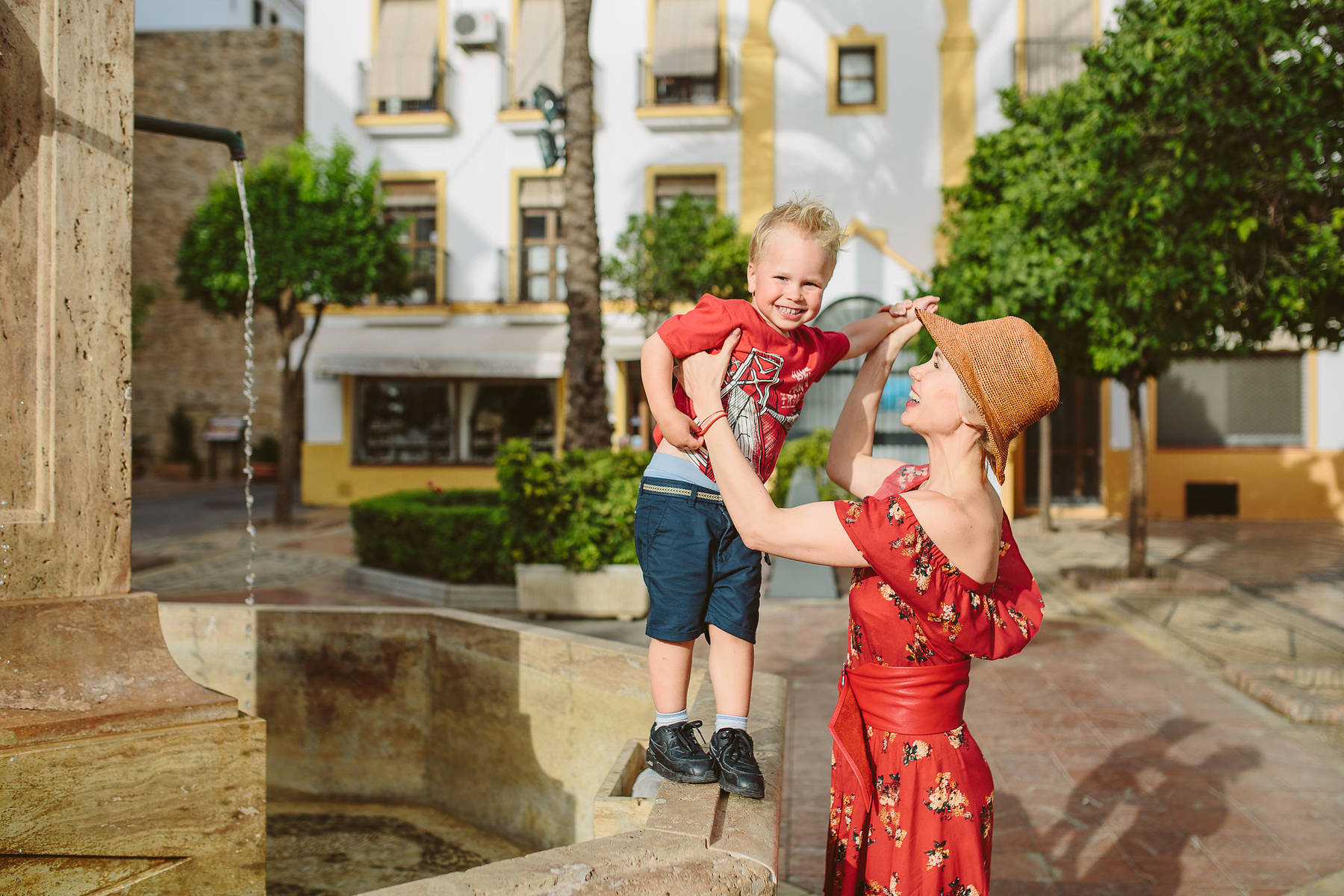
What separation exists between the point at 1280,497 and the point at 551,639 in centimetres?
1722

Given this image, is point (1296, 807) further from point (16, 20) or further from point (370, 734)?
point (16, 20)

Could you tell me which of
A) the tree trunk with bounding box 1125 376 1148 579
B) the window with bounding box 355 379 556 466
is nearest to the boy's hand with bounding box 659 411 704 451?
the tree trunk with bounding box 1125 376 1148 579

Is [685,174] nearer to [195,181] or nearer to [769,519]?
[195,181]

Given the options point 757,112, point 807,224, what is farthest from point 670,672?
point 757,112

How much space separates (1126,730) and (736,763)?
4.07m

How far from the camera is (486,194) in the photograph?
1936 cm

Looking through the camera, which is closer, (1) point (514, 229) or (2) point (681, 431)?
(2) point (681, 431)

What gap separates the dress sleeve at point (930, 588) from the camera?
1.87 m

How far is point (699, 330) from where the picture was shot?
85.0 inches

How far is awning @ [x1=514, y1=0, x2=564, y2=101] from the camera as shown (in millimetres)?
18969

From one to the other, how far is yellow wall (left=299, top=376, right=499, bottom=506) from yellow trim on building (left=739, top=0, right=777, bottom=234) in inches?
277

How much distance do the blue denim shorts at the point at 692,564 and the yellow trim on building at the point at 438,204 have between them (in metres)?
17.8

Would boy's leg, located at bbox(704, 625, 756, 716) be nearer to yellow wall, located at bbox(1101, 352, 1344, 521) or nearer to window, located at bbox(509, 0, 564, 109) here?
yellow wall, located at bbox(1101, 352, 1344, 521)

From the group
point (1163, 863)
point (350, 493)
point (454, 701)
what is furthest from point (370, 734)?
point (350, 493)
